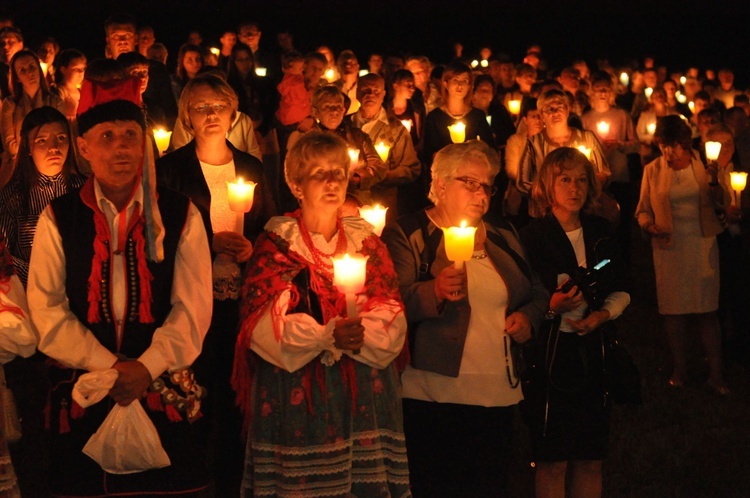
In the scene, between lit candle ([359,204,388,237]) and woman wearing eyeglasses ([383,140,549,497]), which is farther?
lit candle ([359,204,388,237])

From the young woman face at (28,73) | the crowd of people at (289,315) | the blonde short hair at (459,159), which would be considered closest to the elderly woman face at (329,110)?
the crowd of people at (289,315)

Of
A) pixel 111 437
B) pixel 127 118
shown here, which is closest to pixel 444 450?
pixel 111 437

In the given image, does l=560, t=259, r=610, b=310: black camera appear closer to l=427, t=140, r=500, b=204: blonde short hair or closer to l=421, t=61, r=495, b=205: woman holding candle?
l=427, t=140, r=500, b=204: blonde short hair

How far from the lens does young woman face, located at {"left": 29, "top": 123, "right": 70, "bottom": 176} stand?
5.45 m

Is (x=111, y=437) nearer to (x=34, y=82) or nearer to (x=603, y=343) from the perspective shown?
(x=603, y=343)

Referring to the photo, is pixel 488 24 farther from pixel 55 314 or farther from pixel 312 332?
pixel 55 314

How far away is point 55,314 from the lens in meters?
3.72

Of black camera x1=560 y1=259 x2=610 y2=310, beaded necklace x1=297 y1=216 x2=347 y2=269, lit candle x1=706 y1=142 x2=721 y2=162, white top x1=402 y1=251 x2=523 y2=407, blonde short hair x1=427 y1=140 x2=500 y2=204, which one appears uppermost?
lit candle x1=706 y1=142 x2=721 y2=162

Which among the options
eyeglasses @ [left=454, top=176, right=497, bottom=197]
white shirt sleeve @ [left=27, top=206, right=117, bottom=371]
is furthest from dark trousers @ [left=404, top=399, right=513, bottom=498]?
white shirt sleeve @ [left=27, top=206, right=117, bottom=371]

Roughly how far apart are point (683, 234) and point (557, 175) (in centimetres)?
261

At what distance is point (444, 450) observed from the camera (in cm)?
462

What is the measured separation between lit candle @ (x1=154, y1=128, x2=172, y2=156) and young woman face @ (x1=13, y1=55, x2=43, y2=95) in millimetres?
2595

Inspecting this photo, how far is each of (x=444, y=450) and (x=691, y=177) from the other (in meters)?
3.56

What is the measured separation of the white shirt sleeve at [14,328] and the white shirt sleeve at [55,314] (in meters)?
0.04
